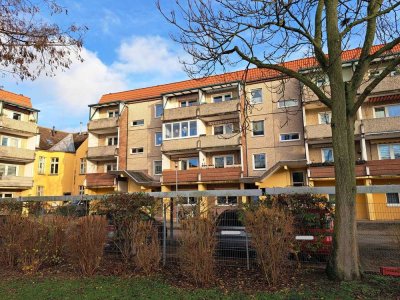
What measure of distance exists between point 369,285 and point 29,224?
8210 millimetres

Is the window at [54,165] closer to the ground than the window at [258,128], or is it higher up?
closer to the ground

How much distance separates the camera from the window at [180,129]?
31516mm

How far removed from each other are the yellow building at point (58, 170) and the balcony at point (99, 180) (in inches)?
167

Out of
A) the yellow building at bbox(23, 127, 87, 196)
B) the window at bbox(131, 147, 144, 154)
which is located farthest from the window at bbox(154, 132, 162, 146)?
the yellow building at bbox(23, 127, 87, 196)

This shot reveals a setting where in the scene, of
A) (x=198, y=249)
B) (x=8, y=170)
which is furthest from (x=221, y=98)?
(x=198, y=249)

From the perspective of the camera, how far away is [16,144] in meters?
37.6

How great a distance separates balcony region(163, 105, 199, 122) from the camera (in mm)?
31266

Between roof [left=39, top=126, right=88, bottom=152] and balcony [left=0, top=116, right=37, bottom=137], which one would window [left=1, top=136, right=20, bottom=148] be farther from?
roof [left=39, top=126, right=88, bottom=152]

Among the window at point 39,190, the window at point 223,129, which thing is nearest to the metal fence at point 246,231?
the window at point 223,129

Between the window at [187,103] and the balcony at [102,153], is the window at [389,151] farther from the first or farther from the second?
the balcony at [102,153]

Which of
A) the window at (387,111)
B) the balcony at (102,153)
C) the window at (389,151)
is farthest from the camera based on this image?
the balcony at (102,153)

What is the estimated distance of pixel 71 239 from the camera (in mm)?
7688

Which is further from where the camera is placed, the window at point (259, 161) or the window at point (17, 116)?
the window at point (17, 116)

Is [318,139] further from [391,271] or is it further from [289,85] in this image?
[391,271]
